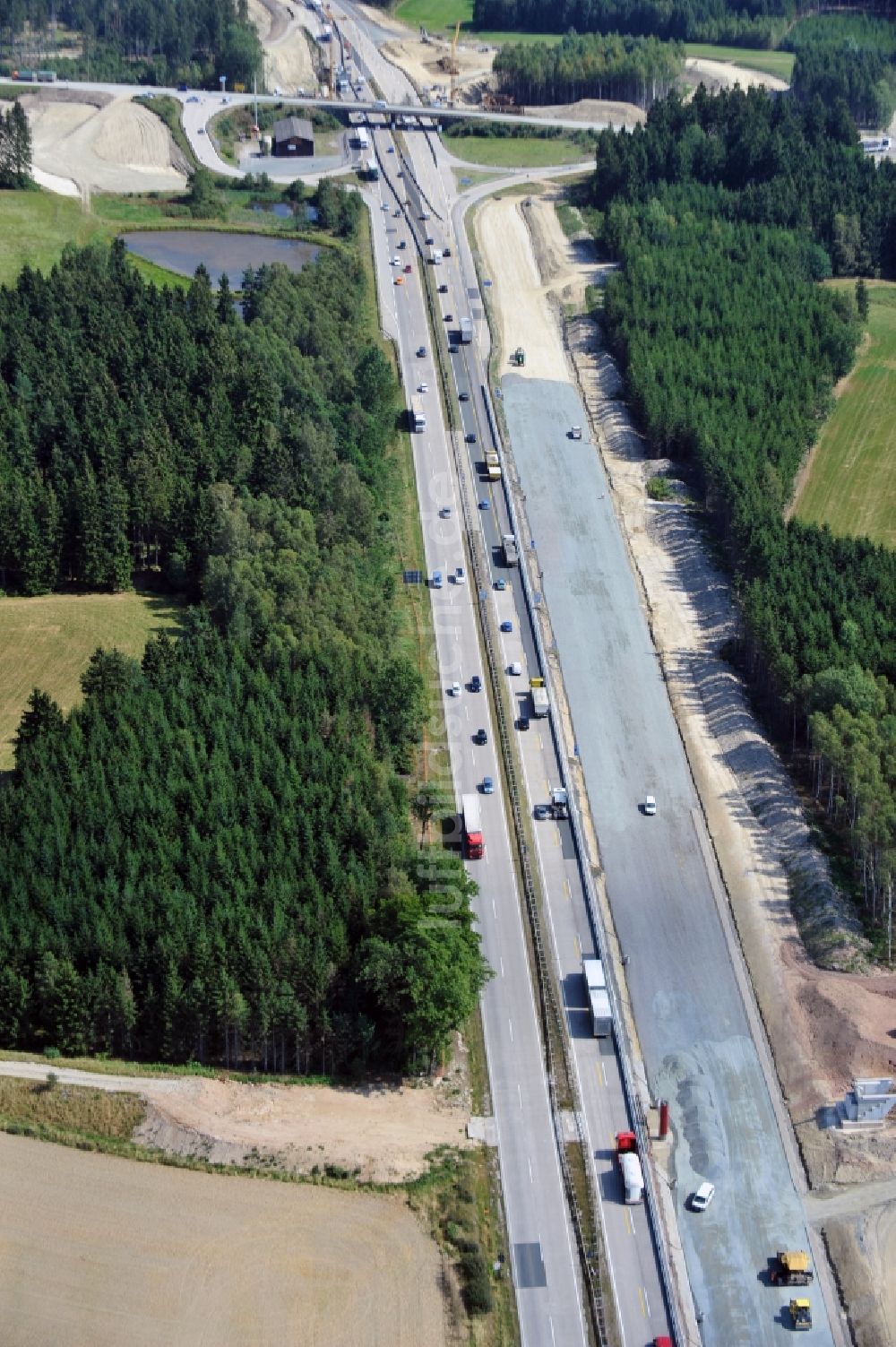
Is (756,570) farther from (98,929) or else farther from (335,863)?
(98,929)

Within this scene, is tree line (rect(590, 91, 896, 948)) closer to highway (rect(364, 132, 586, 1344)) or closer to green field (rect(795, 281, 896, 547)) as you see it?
green field (rect(795, 281, 896, 547))

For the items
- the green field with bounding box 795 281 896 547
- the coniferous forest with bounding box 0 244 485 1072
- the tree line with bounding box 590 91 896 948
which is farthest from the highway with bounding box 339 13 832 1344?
the green field with bounding box 795 281 896 547

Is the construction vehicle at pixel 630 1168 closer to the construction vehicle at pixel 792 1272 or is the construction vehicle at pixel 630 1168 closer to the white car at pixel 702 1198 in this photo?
the white car at pixel 702 1198

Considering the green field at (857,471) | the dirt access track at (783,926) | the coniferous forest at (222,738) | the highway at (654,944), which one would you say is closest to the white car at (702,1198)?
the highway at (654,944)

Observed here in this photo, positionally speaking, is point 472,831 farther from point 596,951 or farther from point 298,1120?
point 298,1120

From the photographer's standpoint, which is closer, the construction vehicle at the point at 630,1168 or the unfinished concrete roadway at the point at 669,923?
the unfinished concrete roadway at the point at 669,923

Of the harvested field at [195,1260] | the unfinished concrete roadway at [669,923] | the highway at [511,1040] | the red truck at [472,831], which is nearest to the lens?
the harvested field at [195,1260]

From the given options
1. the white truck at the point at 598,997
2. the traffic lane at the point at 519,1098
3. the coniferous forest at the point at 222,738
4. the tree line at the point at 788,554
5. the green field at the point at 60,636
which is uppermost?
the tree line at the point at 788,554
